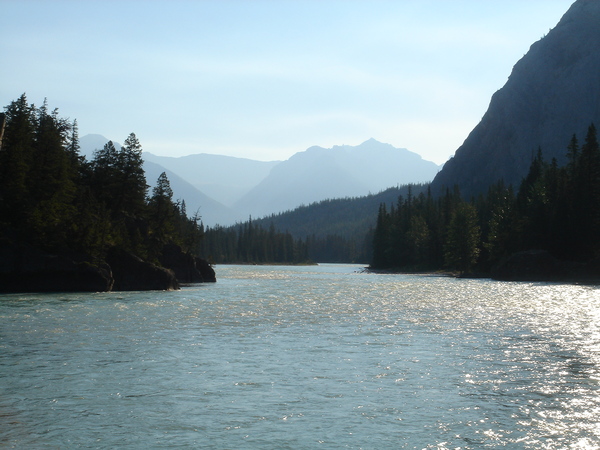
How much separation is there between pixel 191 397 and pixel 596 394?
13.6 meters

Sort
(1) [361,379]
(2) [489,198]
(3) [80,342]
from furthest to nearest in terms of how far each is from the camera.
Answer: (2) [489,198] → (3) [80,342] → (1) [361,379]

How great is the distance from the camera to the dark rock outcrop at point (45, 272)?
62.9 m

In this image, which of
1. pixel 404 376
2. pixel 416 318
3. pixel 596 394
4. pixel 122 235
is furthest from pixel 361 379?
pixel 122 235

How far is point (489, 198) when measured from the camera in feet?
547

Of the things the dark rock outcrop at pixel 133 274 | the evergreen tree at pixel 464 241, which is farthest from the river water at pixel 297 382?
the evergreen tree at pixel 464 241

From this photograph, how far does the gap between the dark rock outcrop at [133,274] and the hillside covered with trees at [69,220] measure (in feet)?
0.42

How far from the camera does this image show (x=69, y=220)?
72125 millimetres

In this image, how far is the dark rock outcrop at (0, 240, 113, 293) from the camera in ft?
206

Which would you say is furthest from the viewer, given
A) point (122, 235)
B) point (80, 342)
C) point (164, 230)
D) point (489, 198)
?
point (489, 198)

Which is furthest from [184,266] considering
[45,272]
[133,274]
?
[45,272]

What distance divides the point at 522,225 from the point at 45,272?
300 ft

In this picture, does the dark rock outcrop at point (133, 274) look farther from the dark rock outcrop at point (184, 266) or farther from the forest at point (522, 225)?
the forest at point (522, 225)

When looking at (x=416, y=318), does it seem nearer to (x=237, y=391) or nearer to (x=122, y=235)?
(x=237, y=391)

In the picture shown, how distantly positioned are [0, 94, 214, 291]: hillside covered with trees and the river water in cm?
2469
